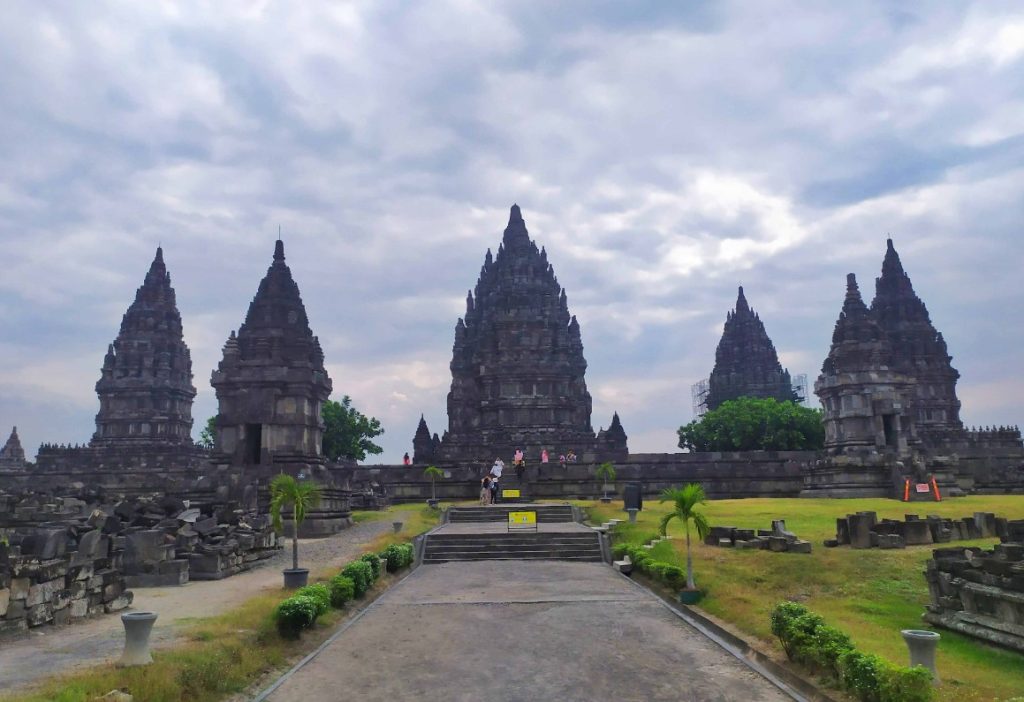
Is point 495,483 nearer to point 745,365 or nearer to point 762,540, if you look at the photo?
point 762,540

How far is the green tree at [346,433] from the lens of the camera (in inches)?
2653

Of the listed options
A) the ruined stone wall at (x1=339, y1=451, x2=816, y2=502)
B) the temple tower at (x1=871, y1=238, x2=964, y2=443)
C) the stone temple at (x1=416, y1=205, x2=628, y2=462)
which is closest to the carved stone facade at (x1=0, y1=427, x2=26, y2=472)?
the stone temple at (x1=416, y1=205, x2=628, y2=462)

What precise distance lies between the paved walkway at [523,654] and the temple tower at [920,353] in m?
53.3

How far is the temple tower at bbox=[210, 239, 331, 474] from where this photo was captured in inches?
1251

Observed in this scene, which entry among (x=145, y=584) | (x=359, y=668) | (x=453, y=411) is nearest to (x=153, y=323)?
(x=453, y=411)

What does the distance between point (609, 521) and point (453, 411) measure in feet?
152

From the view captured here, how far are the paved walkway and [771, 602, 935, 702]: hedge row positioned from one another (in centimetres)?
69

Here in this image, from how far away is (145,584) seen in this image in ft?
56.1

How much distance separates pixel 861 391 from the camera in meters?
44.3

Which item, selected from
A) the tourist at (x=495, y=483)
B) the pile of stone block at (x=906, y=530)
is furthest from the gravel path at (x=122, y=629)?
the pile of stone block at (x=906, y=530)

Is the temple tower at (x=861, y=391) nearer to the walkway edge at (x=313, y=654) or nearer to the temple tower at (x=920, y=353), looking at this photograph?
the temple tower at (x=920, y=353)

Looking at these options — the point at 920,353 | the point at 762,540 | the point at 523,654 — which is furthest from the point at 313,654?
the point at 920,353

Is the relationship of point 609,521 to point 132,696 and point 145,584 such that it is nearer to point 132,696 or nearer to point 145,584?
point 145,584

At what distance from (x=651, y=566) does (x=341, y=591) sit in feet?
21.6
